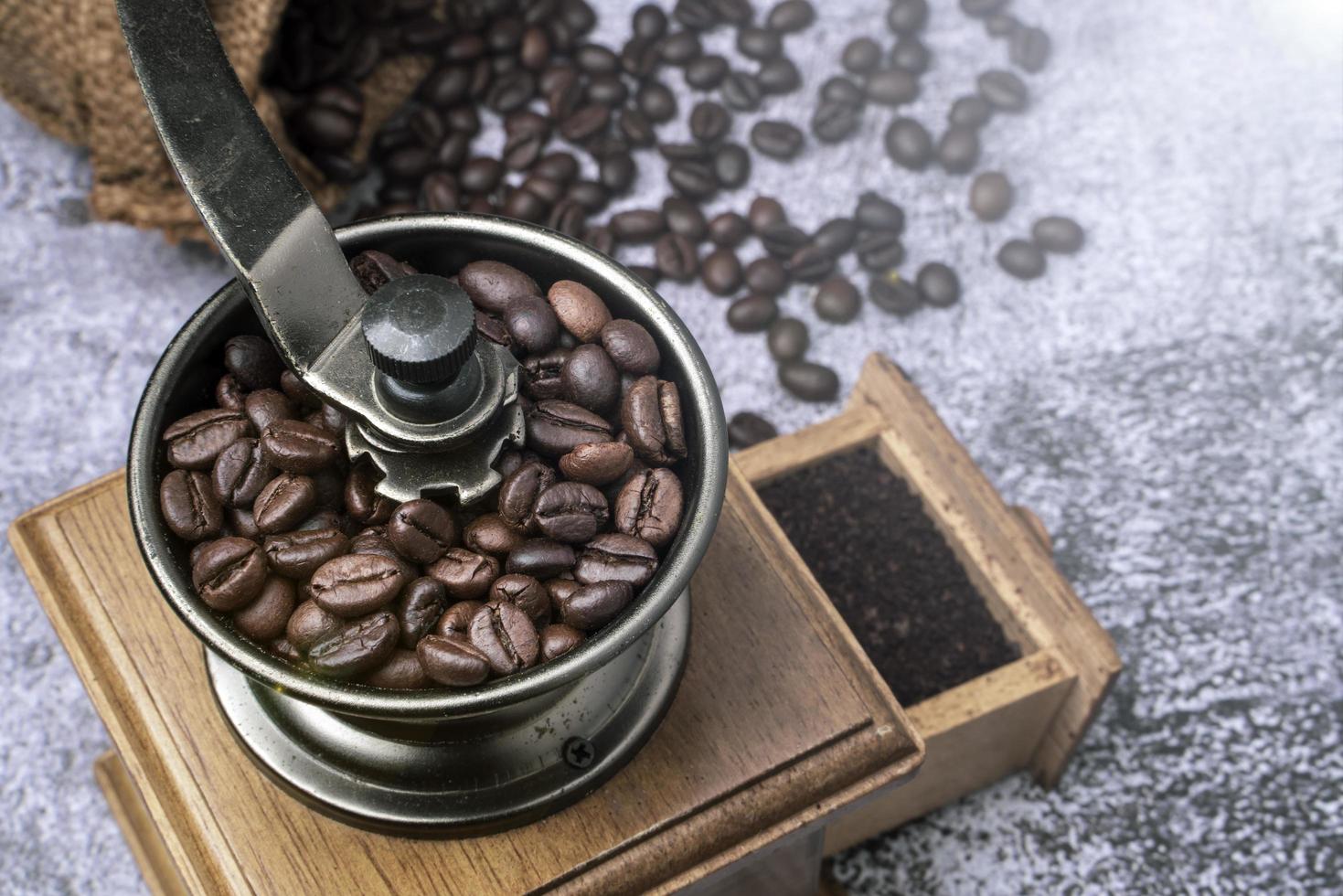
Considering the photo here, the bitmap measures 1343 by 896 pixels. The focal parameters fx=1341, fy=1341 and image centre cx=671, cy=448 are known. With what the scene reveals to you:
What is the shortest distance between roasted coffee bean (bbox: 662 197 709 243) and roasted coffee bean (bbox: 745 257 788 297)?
0.10 m

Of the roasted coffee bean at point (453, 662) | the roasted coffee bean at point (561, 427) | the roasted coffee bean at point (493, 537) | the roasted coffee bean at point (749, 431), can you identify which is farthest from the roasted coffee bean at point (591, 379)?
the roasted coffee bean at point (749, 431)

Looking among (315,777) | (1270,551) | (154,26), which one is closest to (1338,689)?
Answer: (1270,551)

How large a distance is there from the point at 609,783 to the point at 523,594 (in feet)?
0.85

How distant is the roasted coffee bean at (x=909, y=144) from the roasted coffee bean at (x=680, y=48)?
14.1 inches

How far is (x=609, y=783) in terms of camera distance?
1.11 meters

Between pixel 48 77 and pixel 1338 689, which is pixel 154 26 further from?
pixel 1338 689

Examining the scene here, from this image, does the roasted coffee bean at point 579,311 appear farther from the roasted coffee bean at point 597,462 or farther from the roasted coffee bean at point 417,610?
the roasted coffee bean at point 417,610

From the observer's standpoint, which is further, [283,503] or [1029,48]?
[1029,48]

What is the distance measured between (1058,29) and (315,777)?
6.22ft

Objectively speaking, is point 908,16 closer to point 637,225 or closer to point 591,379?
point 637,225

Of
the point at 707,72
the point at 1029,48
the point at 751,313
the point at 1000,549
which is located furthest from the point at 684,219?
the point at 1000,549

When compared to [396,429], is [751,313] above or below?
below

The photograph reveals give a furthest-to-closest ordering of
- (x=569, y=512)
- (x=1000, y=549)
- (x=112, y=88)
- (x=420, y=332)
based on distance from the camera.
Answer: (x=112, y=88), (x=1000, y=549), (x=569, y=512), (x=420, y=332)

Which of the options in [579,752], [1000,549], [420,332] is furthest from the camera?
[1000,549]
